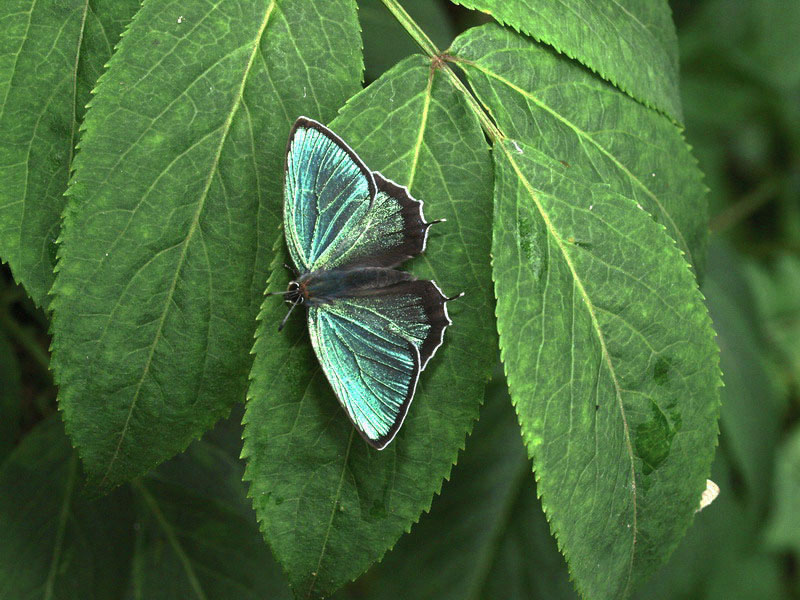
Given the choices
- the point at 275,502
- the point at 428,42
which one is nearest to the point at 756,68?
the point at 428,42

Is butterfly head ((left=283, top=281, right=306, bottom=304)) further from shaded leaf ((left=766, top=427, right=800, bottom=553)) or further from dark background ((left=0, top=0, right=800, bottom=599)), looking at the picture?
shaded leaf ((left=766, top=427, right=800, bottom=553))

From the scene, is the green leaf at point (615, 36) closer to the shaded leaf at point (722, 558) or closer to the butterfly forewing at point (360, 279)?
the butterfly forewing at point (360, 279)

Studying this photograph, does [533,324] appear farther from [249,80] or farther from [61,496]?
[61,496]

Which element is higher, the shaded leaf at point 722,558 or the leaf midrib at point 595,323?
the leaf midrib at point 595,323

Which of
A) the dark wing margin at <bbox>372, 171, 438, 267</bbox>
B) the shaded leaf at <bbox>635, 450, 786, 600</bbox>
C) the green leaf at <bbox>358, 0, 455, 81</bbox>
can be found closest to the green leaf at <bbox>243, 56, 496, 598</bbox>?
the dark wing margin at <bbox>372, 171, 438, 267</bbox>

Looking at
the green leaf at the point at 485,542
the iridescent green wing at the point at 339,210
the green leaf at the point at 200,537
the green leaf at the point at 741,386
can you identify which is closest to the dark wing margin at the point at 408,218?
the iridescent green wing at the point at 339,210

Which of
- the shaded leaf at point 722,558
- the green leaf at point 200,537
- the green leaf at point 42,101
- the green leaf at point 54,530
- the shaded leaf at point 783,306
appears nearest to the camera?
the green leaf at point 42,101
